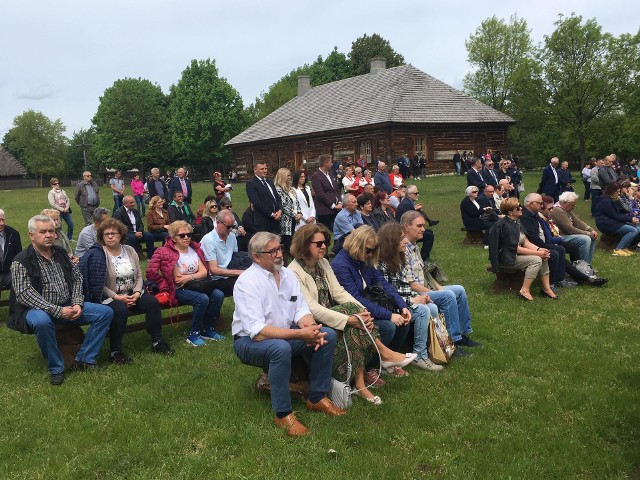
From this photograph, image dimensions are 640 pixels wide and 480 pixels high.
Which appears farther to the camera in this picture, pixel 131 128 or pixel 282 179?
pixel 131 128

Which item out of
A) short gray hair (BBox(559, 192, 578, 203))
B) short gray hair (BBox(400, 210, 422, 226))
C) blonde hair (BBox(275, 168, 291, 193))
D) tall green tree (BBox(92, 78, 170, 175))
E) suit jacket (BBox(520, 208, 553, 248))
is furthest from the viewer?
tall green tree (BBox(92, 78, 170, 175))

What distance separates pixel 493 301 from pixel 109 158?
57.1 m

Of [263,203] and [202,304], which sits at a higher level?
[263,203]

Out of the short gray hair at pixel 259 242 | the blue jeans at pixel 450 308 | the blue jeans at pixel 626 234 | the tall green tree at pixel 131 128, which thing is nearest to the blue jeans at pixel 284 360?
the short gray hair at pixel 259 242

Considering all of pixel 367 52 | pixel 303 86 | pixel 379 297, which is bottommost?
pixel 379 297

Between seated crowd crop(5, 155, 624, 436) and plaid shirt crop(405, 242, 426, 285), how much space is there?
0.02 metres

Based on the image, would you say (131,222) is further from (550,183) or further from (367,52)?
(367,52)

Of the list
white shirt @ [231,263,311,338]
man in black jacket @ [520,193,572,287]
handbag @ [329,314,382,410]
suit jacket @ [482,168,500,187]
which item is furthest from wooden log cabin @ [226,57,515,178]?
handbag @ [329,314,382,410]

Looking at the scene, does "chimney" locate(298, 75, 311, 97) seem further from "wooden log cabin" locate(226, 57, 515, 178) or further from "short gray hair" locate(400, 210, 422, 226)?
"short gray hair" locate(400, 210, 422, 226)

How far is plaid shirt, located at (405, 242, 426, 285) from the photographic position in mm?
6230

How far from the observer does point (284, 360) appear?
4410 mm

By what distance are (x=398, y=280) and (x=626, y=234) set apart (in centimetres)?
723

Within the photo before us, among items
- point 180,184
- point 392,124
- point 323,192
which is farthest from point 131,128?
point 323,192

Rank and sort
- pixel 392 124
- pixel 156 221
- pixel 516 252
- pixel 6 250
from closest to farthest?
pixel 6 250 < pixel 516 252 < pixel 156 221 < pixel 392 124
